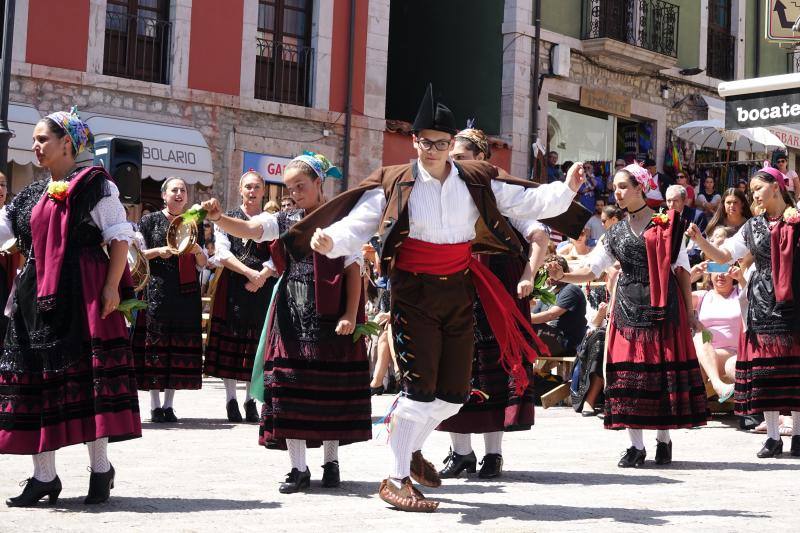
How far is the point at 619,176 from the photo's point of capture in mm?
7785

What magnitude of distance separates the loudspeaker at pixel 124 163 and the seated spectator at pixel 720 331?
5.04 m

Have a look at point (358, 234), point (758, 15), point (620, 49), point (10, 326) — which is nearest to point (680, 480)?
point (358, 234)

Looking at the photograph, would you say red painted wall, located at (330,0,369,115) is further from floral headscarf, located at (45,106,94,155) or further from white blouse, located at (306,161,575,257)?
white blouse, located at (306,161,575,257)

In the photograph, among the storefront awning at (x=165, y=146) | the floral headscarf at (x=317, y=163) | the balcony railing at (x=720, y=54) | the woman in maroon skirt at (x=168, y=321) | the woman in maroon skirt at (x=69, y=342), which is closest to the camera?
the woman in maroon skirt at (x=69, y=342)

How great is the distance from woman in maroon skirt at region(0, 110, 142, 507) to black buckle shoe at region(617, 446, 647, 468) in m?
3.13

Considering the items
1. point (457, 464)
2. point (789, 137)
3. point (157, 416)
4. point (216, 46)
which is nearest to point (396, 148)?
point (216, 46)

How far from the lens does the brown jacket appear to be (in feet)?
19.1

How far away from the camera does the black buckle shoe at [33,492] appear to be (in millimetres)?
5789

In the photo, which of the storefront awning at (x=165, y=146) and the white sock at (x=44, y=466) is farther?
the storefront awning at (x=165, y=146)

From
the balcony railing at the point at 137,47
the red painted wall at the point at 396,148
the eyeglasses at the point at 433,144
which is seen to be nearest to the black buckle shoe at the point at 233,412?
the eyeglasses at the point at 433,144

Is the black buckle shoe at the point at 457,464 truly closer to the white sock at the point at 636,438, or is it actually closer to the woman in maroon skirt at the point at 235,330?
the white sock at the point at 636,438

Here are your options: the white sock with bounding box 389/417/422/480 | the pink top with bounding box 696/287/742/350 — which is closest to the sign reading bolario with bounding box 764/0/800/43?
the pink top with bounding box 696/287/742/350

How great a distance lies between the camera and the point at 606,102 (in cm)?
2620

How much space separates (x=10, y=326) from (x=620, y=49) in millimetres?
21028
